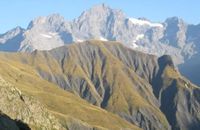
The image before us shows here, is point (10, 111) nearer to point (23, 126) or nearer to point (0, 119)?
point (23, 126)

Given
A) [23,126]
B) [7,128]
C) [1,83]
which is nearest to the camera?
[7,128]

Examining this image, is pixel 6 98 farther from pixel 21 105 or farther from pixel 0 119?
pixel 0 119

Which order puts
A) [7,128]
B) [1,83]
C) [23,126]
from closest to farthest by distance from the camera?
[7,128], [23,126], [1,83]

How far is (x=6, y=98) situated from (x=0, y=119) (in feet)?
175

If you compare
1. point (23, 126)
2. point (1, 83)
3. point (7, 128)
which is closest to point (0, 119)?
point (7, 128)

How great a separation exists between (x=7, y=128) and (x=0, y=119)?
4830 millimetres

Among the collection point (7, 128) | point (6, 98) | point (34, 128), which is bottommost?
point (34, 128)

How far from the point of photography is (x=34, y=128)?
200 metres

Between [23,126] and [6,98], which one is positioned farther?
[6,98]

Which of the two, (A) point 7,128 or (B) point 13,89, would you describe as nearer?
(A) point 7,128

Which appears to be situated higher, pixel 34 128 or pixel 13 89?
pixel 13 89

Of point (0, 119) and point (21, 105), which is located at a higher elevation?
point (0, 119)

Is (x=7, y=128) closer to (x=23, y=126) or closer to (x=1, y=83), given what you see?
(x=23, y=126)

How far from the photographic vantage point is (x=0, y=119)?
13600 cm
